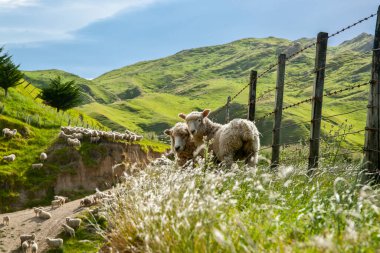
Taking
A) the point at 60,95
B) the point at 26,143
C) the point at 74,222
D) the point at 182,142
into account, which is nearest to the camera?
the point at 182,142

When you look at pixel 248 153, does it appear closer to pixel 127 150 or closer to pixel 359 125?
pixel 127 150

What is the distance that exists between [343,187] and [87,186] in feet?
63.5

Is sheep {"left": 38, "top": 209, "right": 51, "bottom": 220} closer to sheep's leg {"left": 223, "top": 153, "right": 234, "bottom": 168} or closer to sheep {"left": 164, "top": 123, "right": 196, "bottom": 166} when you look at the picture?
sheep {"left": 164, "top": 123, "right": 196, "bottom": 166}

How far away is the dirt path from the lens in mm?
15420

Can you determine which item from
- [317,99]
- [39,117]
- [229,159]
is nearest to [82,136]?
[39,117]

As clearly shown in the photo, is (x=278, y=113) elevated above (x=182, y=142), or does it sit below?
above

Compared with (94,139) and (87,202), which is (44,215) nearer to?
(87,202)

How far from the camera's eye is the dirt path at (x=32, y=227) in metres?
15.4

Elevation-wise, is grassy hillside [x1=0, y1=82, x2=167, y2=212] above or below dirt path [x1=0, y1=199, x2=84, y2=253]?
above

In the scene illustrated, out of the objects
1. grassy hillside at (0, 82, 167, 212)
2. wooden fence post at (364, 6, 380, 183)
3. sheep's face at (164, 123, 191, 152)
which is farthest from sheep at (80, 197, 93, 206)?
wooden fence post at (364, 6, 380, 183)

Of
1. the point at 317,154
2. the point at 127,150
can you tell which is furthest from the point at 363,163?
the point at 127,150

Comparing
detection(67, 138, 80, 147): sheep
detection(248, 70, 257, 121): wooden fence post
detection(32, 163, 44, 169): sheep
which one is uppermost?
detection(248, 70, 257, 121): wooden fence post

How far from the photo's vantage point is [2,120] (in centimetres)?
2556

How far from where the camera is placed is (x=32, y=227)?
16.5 metres
